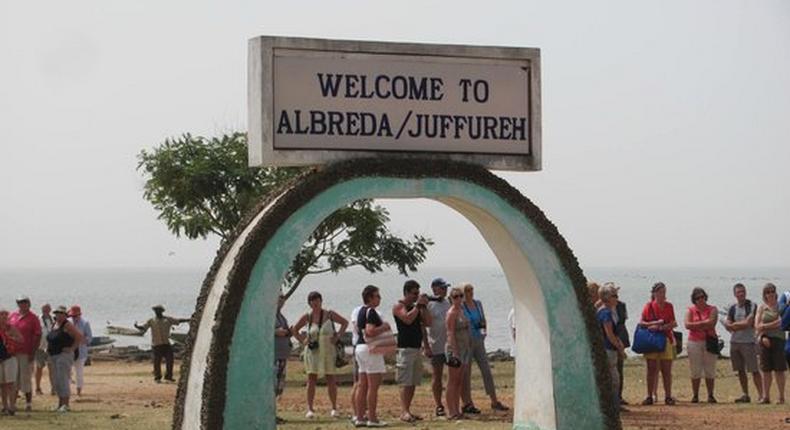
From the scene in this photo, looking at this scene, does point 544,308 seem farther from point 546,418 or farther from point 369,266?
point 369,266

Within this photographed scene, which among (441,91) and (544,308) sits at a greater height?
(441,91)

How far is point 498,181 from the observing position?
65.2ft

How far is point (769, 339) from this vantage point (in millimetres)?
26359

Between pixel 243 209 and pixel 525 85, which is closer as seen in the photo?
pixel 525 85

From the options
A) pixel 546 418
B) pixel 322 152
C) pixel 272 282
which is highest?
pixel 322 152

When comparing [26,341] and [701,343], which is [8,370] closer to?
[26,341]

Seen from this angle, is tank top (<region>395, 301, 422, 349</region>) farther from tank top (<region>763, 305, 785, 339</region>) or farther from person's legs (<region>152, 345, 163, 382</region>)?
person's legs (<region>152, 345, 163, 382</region>)

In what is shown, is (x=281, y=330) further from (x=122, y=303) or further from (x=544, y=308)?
(x=122, y=303)

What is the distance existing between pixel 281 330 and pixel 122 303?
4061 inches

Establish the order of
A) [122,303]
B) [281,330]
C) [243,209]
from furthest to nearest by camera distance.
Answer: [122,303] → [243,209] → [281,330]

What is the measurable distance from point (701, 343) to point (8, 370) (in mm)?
8954

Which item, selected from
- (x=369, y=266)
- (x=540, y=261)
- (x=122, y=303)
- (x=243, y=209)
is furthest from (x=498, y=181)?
(x=122, y=303)

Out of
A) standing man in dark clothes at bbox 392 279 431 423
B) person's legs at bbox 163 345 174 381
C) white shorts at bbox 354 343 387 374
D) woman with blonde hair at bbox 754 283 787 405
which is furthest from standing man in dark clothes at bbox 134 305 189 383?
white shorts at bbox 354 343 387 374

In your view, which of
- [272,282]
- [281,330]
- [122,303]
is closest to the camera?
[272,282]
